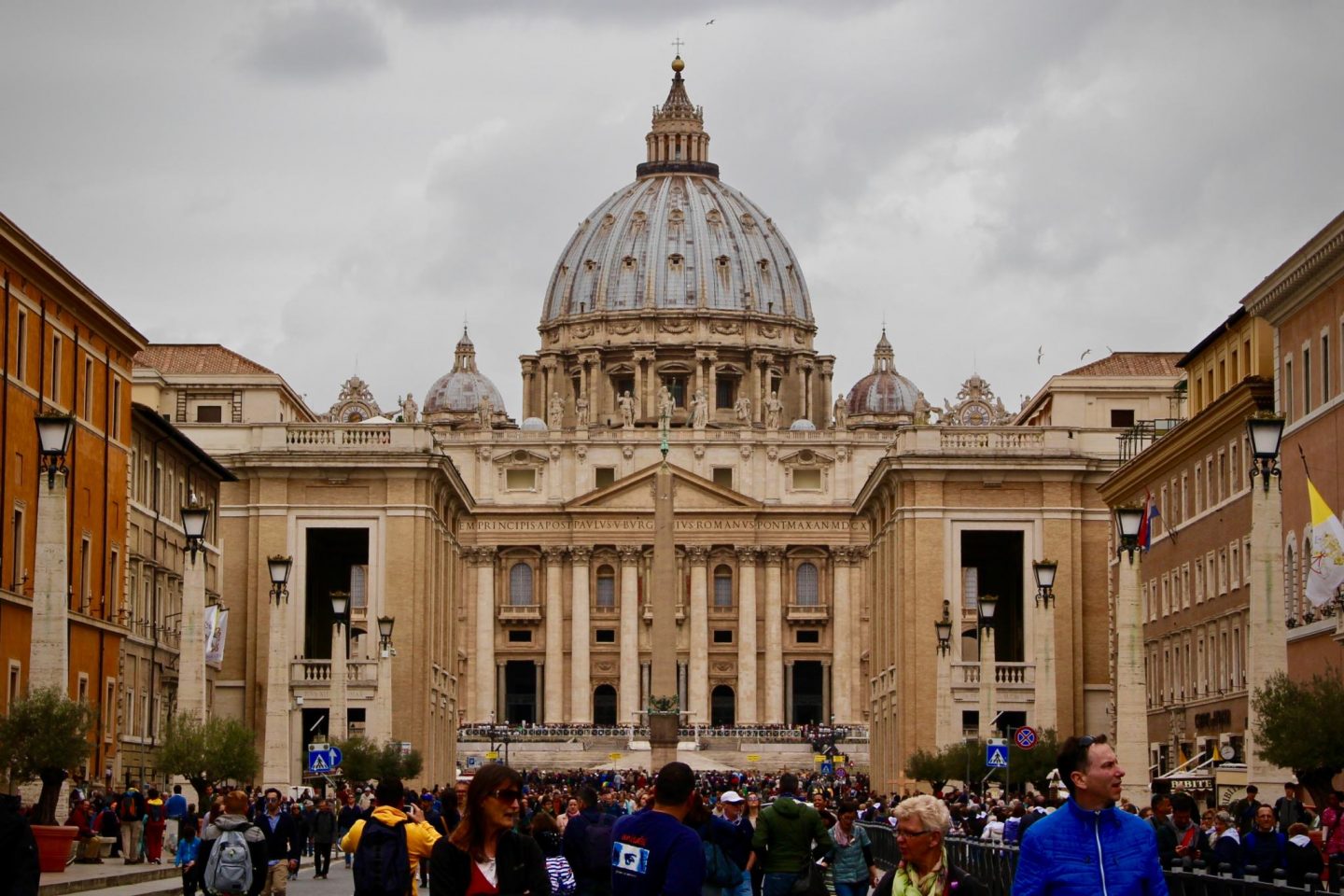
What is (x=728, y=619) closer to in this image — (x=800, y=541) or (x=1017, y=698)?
(x=800, y=541)

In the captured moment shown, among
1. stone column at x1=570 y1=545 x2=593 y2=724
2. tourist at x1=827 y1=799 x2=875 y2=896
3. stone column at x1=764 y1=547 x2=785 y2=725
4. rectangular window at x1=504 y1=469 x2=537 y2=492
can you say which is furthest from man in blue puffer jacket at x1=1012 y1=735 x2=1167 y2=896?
rectangular window at x1=504 y1=469 x2=537 y2=492

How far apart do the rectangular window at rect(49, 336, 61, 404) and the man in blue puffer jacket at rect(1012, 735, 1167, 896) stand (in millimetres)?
44363

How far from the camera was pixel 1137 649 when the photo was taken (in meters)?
40.0

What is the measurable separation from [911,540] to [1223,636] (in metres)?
31.5

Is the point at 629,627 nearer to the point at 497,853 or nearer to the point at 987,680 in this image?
the point at 987,680

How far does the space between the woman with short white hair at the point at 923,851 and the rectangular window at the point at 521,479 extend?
14633 centimetres

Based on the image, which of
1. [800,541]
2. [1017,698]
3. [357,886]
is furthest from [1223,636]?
[800,541]

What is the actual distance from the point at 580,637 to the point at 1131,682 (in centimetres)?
11726

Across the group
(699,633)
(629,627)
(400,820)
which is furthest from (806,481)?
(400,820)

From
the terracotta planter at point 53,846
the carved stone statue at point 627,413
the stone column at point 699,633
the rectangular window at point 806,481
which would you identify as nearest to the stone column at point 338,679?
the terracotta planter at point 53,846

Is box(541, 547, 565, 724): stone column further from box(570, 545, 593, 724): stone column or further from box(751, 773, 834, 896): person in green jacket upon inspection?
box(751, 773, 834, 896): person in green jacket

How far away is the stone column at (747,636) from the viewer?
512 ft

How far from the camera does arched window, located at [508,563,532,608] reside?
159 meters

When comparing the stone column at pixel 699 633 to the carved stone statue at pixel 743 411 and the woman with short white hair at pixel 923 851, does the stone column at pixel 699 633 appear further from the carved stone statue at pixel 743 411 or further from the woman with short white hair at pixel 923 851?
the woman with short white hair at pixel 923 851
